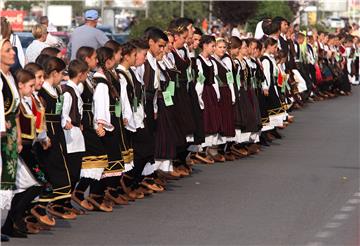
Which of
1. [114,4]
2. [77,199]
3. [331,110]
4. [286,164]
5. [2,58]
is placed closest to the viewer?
[2,58]

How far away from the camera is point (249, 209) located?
42.3 ft

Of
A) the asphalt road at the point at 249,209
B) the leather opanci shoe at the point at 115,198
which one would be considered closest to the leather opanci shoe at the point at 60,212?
the asphalt road at the point at 249,209

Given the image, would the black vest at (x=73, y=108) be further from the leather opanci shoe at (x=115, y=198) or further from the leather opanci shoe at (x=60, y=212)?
the leather opanci shoe at (x=115, y=198)

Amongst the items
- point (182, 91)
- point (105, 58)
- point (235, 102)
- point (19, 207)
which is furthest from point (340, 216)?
point (235, 102)


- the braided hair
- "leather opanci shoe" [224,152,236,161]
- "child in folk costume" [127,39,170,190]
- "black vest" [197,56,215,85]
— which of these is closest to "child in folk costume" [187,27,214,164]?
"black vest" [197,56,215,85]

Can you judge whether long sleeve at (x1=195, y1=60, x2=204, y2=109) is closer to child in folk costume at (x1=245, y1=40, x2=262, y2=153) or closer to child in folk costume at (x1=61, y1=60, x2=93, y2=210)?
child in folk costume at (x1=245, y1=40, x2=262, y2=153)

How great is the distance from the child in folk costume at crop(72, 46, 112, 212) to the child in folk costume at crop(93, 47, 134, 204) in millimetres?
A: 64

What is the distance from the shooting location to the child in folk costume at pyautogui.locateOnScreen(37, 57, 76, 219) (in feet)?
37.3

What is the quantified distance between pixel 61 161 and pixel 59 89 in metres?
0.68

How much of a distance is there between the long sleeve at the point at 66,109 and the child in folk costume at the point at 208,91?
4.59 m

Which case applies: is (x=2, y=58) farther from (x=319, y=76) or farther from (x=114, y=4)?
(x=114, y=4)

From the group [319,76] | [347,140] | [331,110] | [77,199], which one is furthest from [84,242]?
[319,76]

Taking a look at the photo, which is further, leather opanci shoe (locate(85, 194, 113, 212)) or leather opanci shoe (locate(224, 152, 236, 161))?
leather opanci shoe (locate(224, 152, 236, 161))

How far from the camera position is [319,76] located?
30297 millimetres
